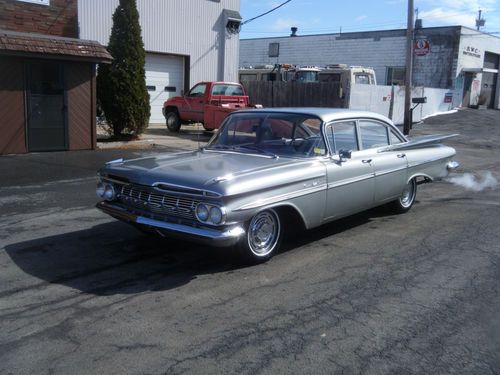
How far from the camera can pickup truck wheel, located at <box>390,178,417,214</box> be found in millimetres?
7441

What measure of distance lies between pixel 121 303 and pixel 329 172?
102 inches

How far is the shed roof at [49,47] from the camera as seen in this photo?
11055 millimetres

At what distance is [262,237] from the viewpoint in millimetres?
5145

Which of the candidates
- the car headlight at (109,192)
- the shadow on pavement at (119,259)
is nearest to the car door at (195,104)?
the shadow on pavement at (119,259)

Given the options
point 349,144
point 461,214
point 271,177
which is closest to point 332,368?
point 271,177

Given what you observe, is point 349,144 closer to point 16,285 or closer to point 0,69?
point 16,285

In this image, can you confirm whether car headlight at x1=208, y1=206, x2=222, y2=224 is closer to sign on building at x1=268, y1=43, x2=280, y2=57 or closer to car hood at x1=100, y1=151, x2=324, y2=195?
car hood at x1=100, y1=151, x2=324, y2=195

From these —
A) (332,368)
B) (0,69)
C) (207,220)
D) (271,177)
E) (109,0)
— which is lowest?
(332,368)

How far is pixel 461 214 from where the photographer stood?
303 inches

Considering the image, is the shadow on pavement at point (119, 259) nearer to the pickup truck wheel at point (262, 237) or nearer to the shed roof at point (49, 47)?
the pickup truck wheel at point (262, 237)

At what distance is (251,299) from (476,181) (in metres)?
8.06

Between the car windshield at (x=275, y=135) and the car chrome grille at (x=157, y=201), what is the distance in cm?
145

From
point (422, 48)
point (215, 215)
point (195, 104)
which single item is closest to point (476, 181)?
point (215, 215)

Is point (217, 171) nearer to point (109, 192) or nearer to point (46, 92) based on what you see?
point (109, 192)
